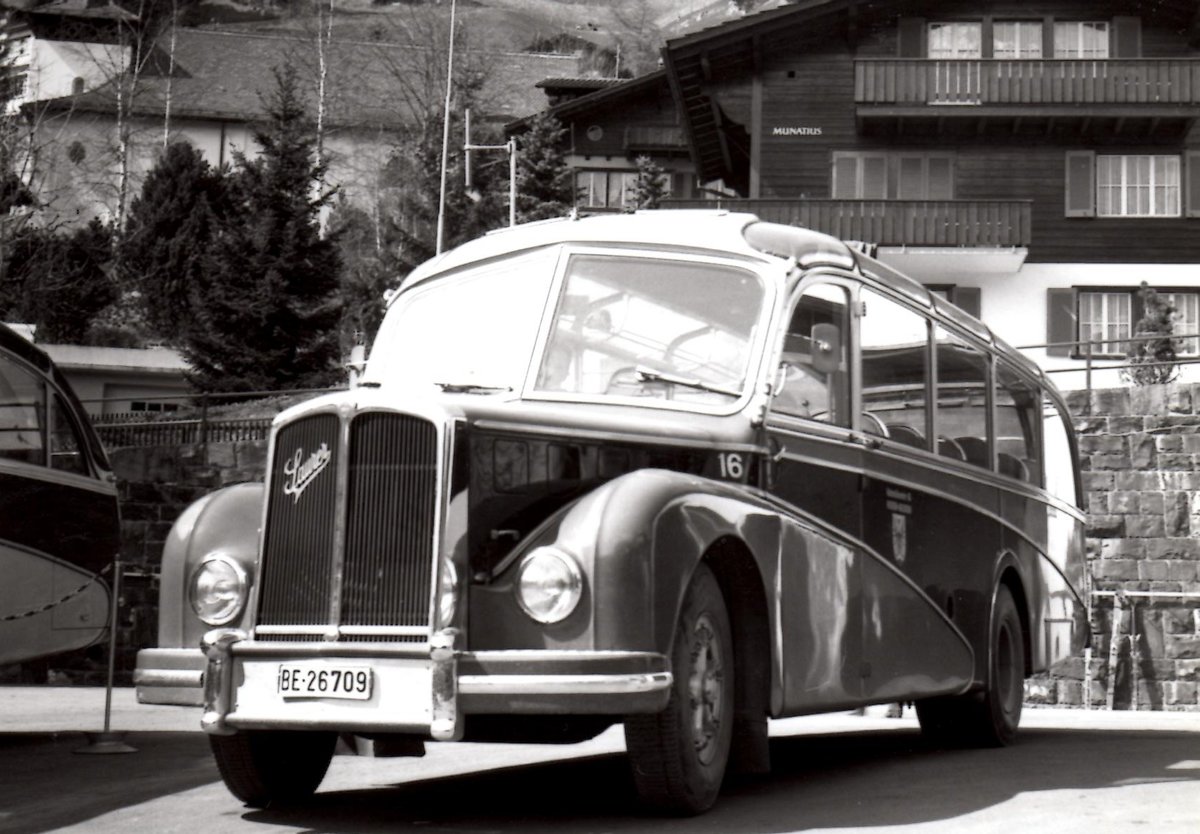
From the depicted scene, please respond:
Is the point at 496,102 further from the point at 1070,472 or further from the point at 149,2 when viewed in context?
the point at 1070,472

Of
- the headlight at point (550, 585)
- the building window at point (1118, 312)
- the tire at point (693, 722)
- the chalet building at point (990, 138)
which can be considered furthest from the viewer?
the building window at point (1118, 312)

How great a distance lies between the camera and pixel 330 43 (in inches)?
3403

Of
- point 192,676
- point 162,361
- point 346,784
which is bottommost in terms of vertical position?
point 346,784

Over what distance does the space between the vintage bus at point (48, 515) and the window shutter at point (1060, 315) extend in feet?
105

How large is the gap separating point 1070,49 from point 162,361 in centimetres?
2696

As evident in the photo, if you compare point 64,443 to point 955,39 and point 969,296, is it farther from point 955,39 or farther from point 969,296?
point 955,39

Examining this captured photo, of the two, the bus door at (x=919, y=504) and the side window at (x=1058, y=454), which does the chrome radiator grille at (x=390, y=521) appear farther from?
the side window at (x=1058, y=454)

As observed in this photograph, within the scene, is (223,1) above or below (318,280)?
above

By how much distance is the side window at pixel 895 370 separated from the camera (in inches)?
392

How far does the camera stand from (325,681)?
24.3ft

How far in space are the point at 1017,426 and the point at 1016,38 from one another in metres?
33.2

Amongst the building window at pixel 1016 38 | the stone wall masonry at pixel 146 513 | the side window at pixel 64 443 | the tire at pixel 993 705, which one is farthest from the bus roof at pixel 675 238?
the building window at pixel 1016 38

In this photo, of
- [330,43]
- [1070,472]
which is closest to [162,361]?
[330,43]

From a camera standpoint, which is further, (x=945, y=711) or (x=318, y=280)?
(x=318, y=280)
